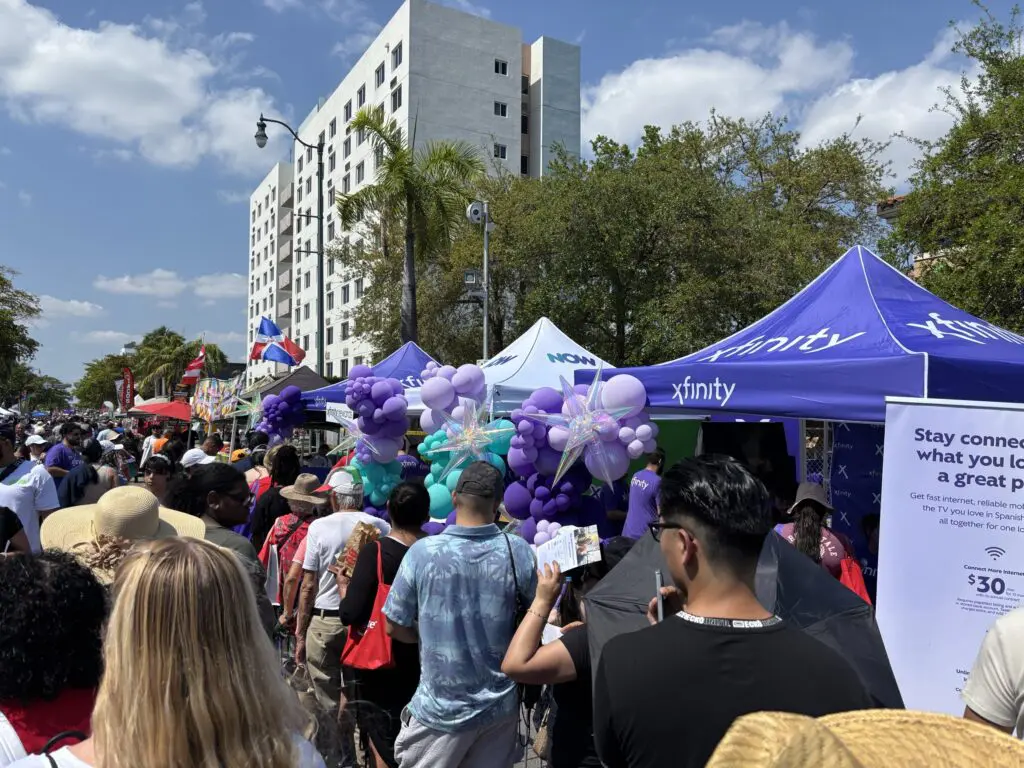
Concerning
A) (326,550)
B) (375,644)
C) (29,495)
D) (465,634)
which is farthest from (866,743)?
(29,495)

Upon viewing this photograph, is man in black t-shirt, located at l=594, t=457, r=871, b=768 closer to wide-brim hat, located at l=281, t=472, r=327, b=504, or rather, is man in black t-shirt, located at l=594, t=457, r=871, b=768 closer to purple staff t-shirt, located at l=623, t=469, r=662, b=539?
wide-brim hat, located at l=281, t=472, r=327, b=504

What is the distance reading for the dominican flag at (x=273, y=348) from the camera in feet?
57.4

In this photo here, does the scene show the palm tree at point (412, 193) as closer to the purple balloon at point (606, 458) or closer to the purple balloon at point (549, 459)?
the purple balloon at point (549, 459)

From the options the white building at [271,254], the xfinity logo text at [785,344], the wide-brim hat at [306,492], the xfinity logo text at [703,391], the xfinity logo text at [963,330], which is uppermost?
the white building at [271,254]

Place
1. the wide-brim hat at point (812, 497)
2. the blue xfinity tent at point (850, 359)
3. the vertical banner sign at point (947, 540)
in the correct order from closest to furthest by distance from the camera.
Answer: the vertical banner sign at point (947, 540) → the blue xfinity tent at point (850, 359) → the wide-brim hat at point (812, 497)

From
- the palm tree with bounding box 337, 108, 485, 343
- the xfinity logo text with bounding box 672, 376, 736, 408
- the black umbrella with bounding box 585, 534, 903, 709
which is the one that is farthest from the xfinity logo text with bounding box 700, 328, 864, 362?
the palm tree with bounding box 337, 108, 485, 343

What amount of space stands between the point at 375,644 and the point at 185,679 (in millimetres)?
2240

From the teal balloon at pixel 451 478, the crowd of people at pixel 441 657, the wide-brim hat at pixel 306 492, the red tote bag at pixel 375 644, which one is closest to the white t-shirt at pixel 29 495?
the wide-brim hat at pixel 306 492

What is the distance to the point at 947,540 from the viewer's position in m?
2.96

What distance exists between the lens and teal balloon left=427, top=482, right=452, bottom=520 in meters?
6.29

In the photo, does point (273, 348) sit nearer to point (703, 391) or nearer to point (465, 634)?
point (703, 391)

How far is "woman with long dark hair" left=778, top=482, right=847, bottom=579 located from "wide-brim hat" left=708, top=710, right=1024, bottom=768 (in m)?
4.01

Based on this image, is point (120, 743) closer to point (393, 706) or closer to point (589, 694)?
point (589, 694)

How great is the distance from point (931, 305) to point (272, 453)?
5646mm
